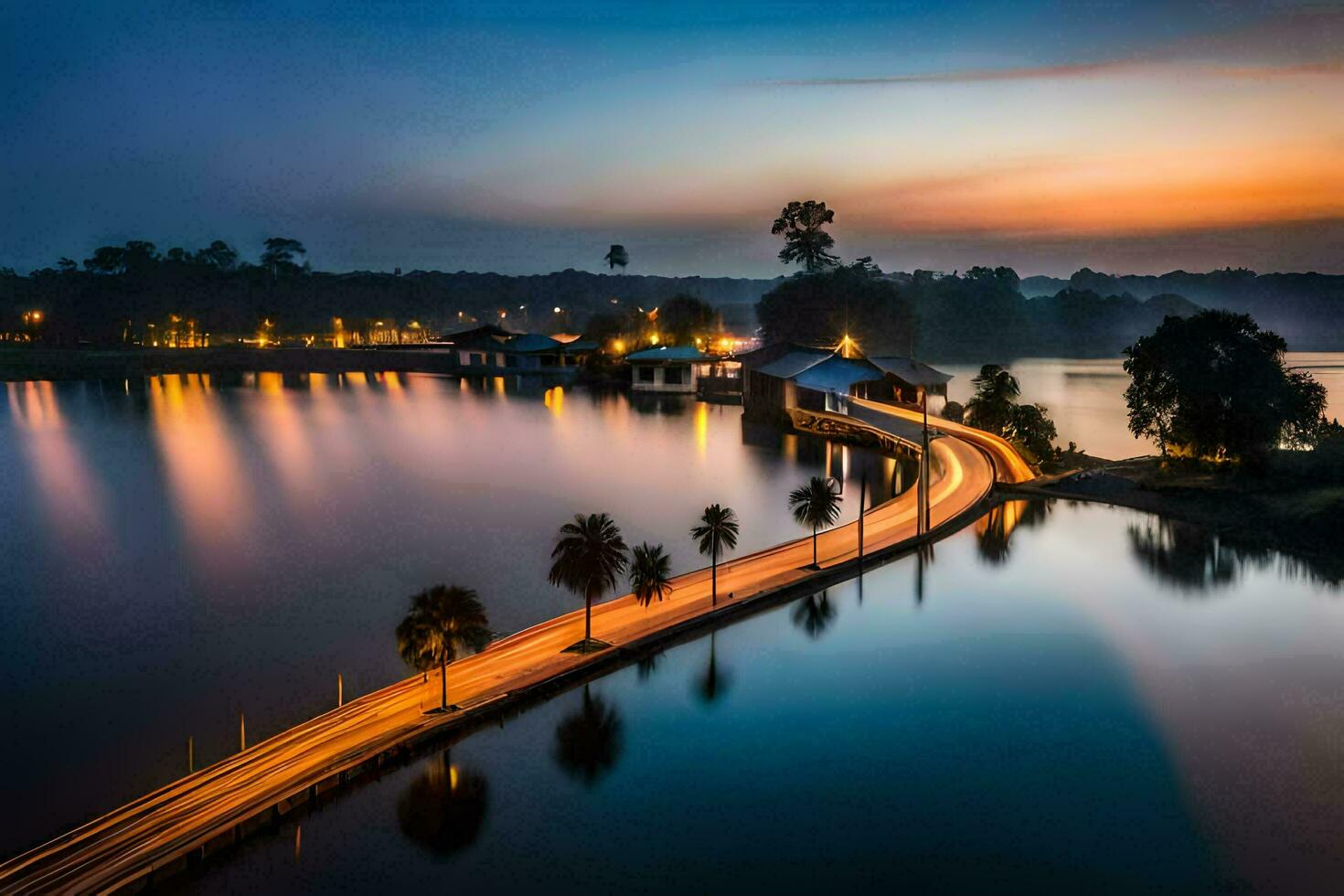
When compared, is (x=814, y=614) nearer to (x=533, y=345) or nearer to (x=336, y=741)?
(x=336, y=741)

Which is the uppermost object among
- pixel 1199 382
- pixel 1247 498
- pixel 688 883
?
pixel 1199 382

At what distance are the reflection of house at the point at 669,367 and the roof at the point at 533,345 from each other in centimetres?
3026

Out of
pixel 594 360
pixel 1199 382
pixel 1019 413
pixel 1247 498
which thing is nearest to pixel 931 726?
pixel 1247 498

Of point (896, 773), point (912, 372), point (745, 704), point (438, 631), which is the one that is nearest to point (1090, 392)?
point (912, 372)

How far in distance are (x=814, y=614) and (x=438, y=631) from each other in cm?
1339

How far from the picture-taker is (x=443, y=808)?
762 inches

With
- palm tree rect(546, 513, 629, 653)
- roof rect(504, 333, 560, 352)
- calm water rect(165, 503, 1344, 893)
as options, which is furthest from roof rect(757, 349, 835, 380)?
roof rect(504, 333, 560, 352)

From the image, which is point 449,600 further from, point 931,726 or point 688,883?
point 931,726

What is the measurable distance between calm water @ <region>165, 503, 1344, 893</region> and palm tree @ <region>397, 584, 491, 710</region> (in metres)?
2.01

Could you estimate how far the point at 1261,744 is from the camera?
22844 millimetres

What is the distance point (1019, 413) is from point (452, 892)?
162ft

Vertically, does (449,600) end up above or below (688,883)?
above

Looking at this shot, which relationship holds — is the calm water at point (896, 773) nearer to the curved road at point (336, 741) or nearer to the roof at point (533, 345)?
the curved road at point (336, 741)

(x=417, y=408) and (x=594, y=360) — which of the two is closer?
(x=417, y=408)
